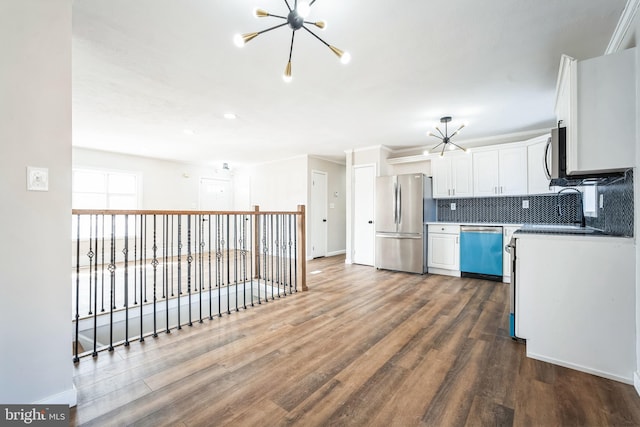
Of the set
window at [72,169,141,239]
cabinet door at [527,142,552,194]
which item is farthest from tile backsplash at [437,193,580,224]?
window at [72,169,141,239]

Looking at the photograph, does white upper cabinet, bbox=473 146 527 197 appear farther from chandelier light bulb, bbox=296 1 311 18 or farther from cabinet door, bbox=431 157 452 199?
chandelier light bulb, bbox=296 1 311 18

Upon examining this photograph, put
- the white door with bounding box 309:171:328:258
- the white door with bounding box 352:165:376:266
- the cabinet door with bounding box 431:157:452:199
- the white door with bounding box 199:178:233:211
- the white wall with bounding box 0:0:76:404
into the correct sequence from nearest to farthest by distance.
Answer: the white wall with bounding box 0:0:76:404 → the cabinet door with bounding box 431:157:452:199 → the white door with bounding box 352:165:376:266 → the white door with bounding box 309:171:328:258 → the white door with bounding box 199:178:233:211

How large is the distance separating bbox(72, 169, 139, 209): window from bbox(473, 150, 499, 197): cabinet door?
7.45 metres

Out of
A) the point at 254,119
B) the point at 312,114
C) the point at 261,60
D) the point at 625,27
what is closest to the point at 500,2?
the point at 625,27

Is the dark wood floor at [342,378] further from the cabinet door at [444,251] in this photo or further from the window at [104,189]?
the window at [104,189]

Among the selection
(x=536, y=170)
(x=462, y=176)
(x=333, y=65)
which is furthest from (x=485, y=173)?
(x=333, y=65)

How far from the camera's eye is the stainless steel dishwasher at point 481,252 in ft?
14.3

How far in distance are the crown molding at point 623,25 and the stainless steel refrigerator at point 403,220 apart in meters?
2.83

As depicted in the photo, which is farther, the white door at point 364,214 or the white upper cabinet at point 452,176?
the white door at point 364,214

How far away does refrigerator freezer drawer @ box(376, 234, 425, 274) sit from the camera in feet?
16.0

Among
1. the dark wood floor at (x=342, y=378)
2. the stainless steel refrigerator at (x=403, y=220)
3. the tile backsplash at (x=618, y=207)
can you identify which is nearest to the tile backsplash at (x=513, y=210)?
the stainless steel refrigerator at (x=403, y=220)

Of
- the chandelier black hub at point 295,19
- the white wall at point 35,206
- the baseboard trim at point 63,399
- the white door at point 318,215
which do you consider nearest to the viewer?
the white wall at point 35,206

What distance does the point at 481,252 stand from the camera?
14.6 feet

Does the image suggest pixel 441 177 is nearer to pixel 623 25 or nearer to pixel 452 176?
pixel 452 176
